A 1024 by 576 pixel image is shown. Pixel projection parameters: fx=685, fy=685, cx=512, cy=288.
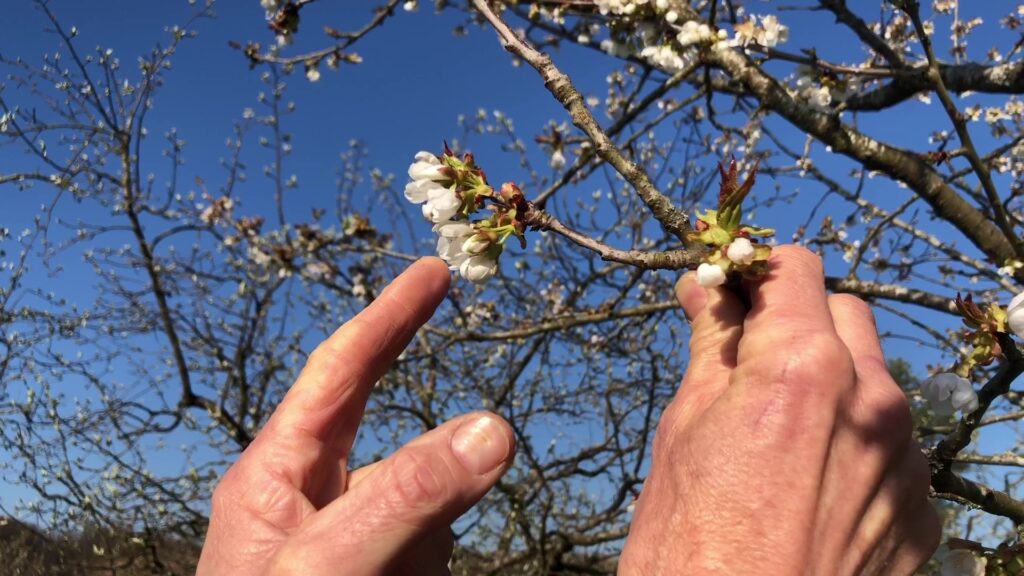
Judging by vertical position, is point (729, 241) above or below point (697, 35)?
below

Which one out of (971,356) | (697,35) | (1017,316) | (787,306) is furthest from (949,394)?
(697,35)

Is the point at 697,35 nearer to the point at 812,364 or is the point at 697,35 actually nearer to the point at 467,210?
the point at 467,210

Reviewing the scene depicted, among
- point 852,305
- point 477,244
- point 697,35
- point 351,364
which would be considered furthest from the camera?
point 697,35

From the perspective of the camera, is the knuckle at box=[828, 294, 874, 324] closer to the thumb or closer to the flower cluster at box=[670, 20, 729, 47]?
the thumb

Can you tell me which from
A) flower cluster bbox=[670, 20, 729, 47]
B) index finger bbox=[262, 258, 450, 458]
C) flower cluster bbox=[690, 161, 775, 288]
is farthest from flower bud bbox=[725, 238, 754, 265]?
flower cluster bbox=[670, 20, 729, 47]

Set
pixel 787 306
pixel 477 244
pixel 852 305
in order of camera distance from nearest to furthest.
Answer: pixel 787 306 → pixel 852 305 → pixel 477 244

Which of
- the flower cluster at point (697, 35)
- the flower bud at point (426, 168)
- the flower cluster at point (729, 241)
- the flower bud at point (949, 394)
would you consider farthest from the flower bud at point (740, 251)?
the flower cluster at point (697, 35)
